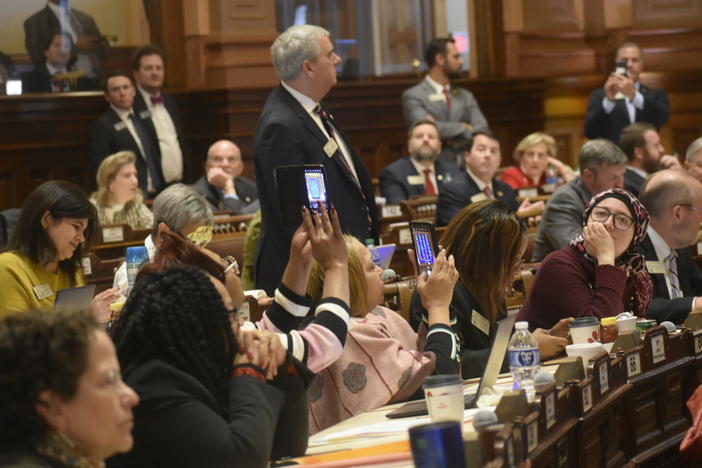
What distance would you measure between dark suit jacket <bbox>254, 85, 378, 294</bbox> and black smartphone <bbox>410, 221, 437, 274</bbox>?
84cm

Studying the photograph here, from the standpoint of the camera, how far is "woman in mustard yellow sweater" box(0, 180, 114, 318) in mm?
3785

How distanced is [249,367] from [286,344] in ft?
0.73

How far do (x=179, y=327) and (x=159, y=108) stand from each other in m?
6.52

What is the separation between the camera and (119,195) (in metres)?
6.61

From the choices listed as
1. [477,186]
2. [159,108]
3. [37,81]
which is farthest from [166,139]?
[477,186]

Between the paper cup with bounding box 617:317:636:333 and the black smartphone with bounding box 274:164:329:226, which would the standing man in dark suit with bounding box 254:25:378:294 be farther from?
the paper cup with bounding box 617:317:636:333

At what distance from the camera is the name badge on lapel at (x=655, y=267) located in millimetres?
4262

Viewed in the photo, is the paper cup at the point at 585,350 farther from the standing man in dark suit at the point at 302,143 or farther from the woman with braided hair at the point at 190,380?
the standing man in dark suit at the point at 302,143

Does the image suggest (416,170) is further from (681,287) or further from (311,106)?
(311,106)

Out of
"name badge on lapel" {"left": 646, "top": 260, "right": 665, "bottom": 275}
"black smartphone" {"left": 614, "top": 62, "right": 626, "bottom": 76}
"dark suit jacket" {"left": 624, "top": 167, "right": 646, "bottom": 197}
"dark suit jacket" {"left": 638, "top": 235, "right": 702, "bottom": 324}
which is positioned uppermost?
"black smartphone" {"left": 614, "top": 62, "right": 626, "bottom": 76}

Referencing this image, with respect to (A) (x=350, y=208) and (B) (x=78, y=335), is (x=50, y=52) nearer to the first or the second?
(A) (x=350, y=208)

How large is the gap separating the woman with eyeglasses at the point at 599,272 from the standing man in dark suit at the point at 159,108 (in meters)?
4.92

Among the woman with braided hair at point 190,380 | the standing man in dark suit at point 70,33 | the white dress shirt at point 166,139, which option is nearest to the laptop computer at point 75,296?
the woman with braided hair at point 190,380

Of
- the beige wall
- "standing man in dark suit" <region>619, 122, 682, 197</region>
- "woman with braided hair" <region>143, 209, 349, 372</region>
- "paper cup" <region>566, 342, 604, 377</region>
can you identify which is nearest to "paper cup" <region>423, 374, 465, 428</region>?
"woman with braided hair" <region>143, 209, 349, 372</region>
